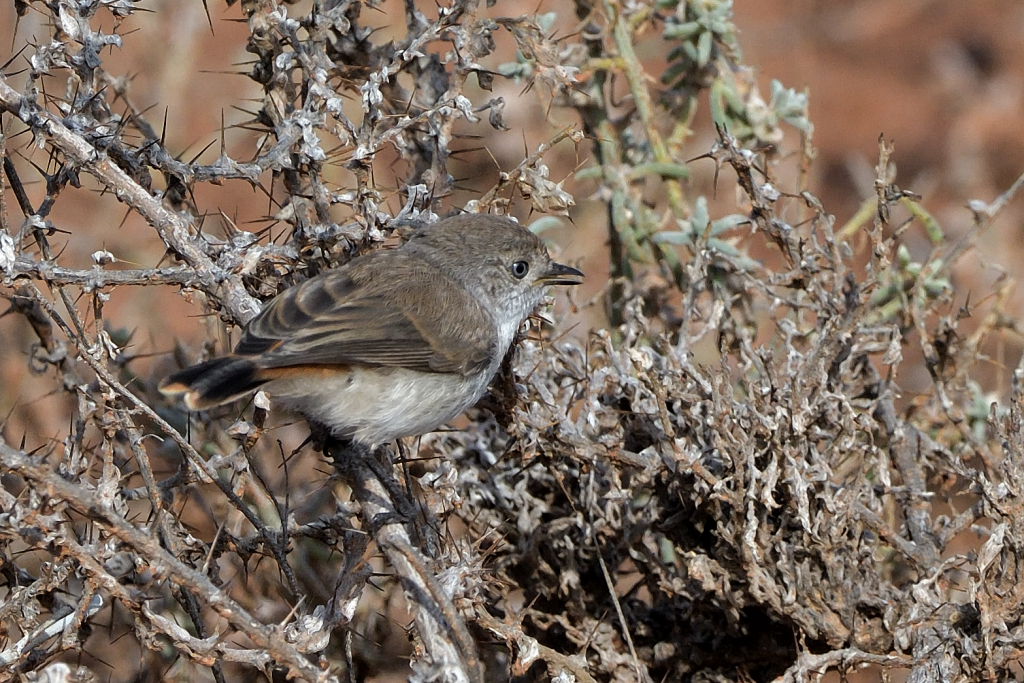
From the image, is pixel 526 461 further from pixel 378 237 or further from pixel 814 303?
pixel 814 303

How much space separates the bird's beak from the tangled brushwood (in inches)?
9.1

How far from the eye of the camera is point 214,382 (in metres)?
2.98

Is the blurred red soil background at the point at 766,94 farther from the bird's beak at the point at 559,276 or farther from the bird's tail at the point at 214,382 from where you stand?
the bird's tail at the point at 214,382

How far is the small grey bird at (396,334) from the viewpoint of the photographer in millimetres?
3064

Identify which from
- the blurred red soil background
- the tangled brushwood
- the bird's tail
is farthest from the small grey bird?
the blurred red soil background

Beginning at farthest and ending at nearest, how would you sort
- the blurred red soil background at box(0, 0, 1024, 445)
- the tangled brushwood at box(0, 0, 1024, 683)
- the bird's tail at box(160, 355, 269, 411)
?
1. the blurred red soil background at box(0, 0, 1024, 445)
2. the bird's tail at box(160, 355, 269, 411)
3. the tangled brushwood at box(0, 0, 1024, 683)

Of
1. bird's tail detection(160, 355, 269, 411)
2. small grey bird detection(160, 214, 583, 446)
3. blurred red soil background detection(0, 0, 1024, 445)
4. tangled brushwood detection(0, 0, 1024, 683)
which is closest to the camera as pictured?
tangled brushwood detection(0, 0, 1024, 683)

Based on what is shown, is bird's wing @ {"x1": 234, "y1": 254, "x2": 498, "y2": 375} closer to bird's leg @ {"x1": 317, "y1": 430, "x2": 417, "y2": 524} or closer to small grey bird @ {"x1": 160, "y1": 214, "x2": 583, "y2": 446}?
small grey bird @ {"x1": 160, "y1": 214, "x2": 583, "y2": 446}

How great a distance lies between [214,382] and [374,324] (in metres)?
0.60

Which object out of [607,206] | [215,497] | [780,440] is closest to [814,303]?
[780,440]

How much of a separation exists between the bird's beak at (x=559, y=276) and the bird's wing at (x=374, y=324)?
9.9 inches

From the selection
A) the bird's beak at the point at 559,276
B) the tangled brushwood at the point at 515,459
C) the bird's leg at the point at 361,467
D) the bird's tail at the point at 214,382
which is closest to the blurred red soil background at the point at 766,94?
the bird's beak at the point at 559,276

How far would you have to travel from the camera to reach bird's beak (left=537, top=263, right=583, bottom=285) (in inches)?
147

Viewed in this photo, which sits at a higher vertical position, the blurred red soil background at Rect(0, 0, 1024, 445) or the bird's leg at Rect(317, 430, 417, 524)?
the blurred red soil background at Rect(0, 0, 1024, 445)
